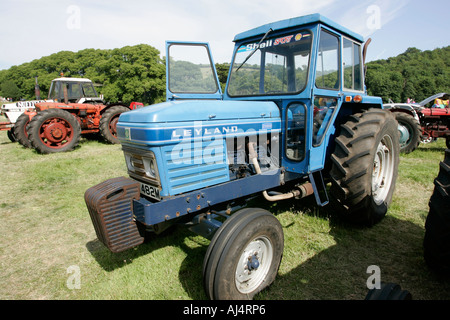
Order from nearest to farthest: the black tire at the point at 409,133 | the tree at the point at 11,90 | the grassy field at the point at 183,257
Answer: the grassy field at the point at 183,257 < the black tire at the point at 409,133 < the tree at the point at 11,90

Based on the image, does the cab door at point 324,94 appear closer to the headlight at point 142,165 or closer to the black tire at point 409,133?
the headlight at point 142,165

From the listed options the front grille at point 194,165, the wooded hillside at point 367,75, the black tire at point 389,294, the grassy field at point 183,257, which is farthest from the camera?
the wooded hillside at point 367,75

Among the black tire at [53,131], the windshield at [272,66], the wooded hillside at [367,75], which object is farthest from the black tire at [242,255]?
the wooded hillside at [367,75]

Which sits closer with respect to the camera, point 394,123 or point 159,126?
point 159,126

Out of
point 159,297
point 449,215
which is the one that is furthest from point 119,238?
point 449,215

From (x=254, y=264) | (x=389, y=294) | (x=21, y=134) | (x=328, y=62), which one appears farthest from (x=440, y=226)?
(x=21, y=134)

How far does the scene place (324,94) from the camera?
3.15 meters

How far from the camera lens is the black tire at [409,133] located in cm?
755

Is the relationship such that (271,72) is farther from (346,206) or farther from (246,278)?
(246,278)

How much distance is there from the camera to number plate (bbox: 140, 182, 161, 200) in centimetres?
243

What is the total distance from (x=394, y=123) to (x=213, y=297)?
128 inches

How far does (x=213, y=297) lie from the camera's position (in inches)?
83.4

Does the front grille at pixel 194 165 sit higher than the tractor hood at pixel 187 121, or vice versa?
the tractor hood at pixel 187 121

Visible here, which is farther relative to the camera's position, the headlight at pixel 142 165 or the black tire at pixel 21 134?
the black tire at pixel 21 134
